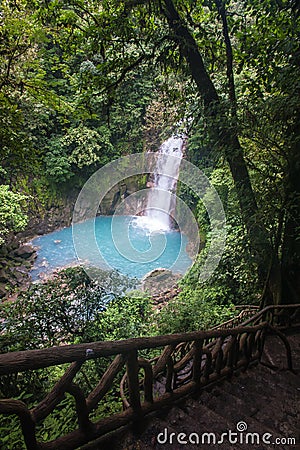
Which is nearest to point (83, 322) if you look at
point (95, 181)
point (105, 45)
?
point (105, 45)

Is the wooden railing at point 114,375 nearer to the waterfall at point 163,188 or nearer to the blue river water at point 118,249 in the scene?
the blue river water at point 118,249

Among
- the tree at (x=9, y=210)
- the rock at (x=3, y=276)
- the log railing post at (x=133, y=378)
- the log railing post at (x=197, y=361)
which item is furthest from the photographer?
the rock at (x=3, y=276)

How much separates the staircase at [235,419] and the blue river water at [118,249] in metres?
7.03

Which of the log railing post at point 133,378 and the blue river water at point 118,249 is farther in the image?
the blue river water at point 118,249

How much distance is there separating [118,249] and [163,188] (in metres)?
4.31

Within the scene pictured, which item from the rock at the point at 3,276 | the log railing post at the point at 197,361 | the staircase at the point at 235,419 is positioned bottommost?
the staircase at the point at 235,419

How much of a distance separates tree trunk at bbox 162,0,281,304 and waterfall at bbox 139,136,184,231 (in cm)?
994

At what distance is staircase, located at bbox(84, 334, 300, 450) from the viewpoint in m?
1.56

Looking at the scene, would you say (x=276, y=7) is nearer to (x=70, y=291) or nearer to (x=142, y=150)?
(x=70, y=291)

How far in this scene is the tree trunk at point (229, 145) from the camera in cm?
349

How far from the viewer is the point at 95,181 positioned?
1562 cm

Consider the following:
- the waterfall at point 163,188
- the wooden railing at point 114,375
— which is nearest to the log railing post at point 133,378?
the wooden railing at point 114,375

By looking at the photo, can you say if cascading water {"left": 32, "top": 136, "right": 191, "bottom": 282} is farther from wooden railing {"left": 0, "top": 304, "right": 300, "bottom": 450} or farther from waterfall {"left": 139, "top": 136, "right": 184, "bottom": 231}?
wooden railing {"left": 0, "top": 304, "right": 300, "bottom": 450}

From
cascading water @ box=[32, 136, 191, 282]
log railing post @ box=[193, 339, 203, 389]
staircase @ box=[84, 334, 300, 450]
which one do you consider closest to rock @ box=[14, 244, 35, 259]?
Result: cascading water @ box=[32, 136, 191, 282]
